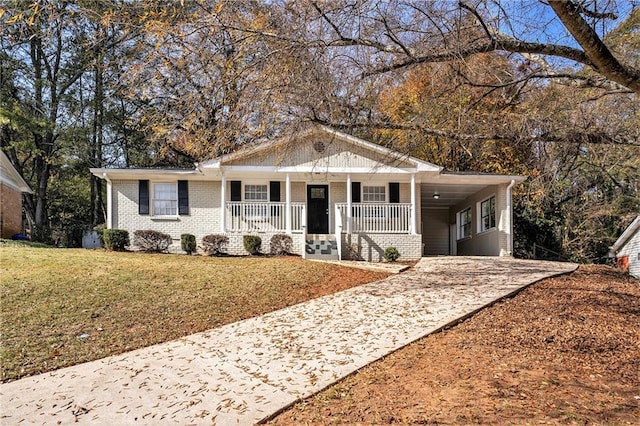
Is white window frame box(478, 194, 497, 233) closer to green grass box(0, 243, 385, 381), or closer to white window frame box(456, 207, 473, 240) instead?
white window frame box(456, 207, 473, 240)

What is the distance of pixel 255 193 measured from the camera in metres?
17.2

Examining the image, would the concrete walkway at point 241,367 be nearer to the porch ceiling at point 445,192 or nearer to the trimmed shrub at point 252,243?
the trimmed shrub at point 252,243

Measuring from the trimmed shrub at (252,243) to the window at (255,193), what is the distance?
7.64 feet

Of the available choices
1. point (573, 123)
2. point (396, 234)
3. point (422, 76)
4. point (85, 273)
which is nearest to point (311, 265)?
point (396, 234)

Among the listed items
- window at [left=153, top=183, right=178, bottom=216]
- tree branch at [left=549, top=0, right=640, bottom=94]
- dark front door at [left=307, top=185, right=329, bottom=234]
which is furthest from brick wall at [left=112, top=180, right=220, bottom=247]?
tree branch at [left=549, top=0, right=640, bottom=94]

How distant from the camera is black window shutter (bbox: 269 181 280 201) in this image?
17.0 metres

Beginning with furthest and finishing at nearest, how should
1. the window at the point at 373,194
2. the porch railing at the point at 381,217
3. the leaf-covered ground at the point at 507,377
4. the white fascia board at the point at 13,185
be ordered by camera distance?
the white fascia board at the point at 13,185
the window at the point at 373,194
the porch railing at the point at 381,217
the leaf-covered ground at the point at 507,377

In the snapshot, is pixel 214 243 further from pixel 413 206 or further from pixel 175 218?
pixel 413 206

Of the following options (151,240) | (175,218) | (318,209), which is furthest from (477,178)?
(151,240)

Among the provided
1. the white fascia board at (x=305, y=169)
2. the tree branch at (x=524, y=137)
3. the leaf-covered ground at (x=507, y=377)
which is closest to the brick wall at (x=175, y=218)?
the white fascia board at (x=305, y=169)

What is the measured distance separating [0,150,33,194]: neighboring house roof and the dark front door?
12.5 meters

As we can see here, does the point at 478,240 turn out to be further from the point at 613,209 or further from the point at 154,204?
the point at 154,204

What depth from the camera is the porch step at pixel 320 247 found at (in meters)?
15.4

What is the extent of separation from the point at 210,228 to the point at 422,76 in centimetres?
1110
